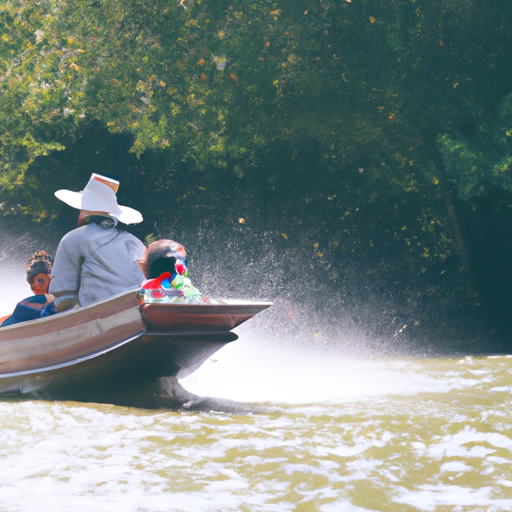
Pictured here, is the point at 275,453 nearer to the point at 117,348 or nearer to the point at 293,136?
the point at 117,348

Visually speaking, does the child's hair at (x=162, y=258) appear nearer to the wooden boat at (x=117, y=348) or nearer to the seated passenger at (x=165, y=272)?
the seated passenger at (x=165, y=272)

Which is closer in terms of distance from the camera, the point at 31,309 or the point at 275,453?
the point at 275,453

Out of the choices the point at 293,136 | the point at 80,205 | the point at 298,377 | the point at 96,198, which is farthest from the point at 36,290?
the point at 293,136

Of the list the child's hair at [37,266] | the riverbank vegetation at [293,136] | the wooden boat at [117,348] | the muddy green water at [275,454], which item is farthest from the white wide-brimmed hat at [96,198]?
the riverbank vegetation at [293,136]

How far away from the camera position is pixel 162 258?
22.0 feet

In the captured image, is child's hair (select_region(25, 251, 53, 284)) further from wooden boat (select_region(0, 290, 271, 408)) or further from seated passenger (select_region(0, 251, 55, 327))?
wooden boat (select_region(0, 290, 271, 408))

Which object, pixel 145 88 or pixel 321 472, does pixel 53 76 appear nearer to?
pixel 145 88

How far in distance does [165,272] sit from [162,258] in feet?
0.40

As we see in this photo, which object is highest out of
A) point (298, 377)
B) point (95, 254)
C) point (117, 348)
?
point (95, 254)

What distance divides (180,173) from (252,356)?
349 centimetres

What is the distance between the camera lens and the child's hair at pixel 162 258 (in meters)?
6.68

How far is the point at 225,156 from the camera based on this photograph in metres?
13.4

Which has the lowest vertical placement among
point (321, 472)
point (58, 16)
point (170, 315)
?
point (321, 472)

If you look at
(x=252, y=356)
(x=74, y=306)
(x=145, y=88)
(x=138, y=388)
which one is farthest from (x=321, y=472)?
(x=145, y=88)
